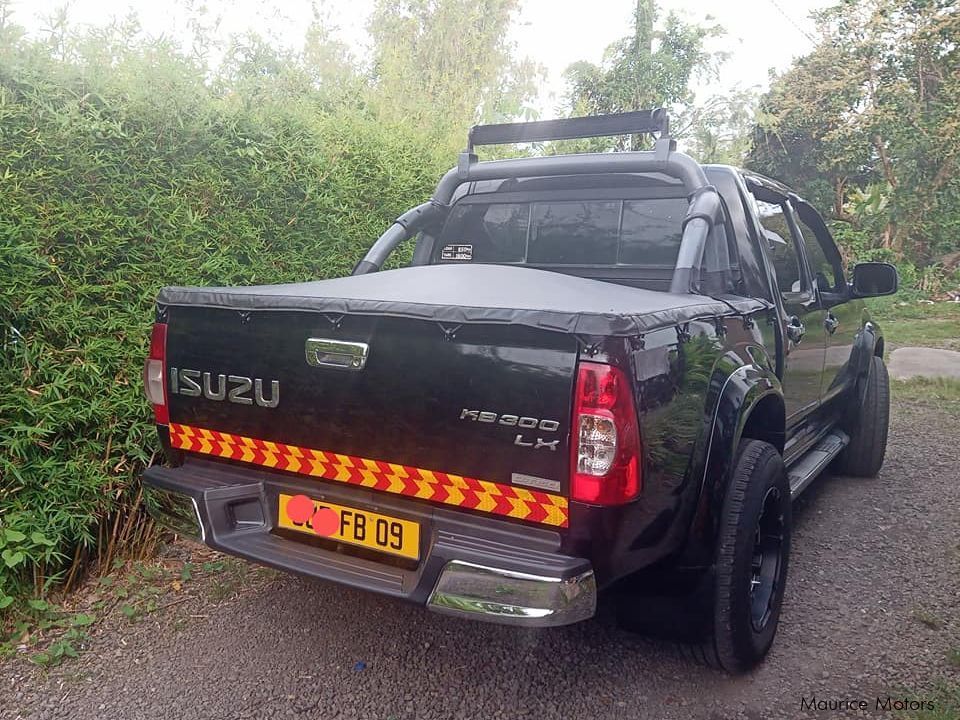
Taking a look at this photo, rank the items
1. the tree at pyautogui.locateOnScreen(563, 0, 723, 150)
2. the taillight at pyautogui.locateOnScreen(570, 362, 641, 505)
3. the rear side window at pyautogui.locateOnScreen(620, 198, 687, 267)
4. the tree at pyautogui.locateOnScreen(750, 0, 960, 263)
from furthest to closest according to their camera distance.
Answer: the tree at pyautogui.locateOnScreen(563, 0, 723, 150), the tree at pyautogui.locateOnScreen(750, 0, 960, 263), the rear side window at pyautogui.locateOnScreen(620, 198, 687, 267), the taillight at pyautogui.locateOnScreen(570, 362, 641, 505)

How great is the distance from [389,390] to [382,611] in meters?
1.33

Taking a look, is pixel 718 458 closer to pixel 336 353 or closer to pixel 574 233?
pixel 336 353

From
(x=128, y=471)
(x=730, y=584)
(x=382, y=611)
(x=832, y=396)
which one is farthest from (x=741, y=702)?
(x=128, y=471)

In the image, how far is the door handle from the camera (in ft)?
10.9

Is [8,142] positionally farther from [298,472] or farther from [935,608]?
[935,608]

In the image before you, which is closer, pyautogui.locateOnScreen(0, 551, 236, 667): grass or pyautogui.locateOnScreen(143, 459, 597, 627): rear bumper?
pyautogui.locateOnScreen(143, 459, 597, 627): rear bumper

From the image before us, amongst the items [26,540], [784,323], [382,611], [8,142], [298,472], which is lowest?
[382,611]

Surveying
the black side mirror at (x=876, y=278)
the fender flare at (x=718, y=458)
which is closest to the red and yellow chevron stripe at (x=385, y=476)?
the fender flare at (x=718, y=458)

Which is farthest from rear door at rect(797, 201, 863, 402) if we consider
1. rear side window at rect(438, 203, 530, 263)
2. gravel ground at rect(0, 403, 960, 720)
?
rear side window at rect(438, 203, 530, 263)

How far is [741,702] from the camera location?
254 cm

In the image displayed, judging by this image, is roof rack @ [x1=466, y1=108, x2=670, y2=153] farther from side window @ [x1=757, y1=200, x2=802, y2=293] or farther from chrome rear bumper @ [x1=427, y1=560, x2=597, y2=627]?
chrome rear bumper @ [x1=427, y1=560, x2=597, y2=627]

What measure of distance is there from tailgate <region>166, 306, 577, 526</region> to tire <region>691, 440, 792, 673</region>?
0.79 m

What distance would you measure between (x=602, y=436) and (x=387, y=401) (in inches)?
25.1

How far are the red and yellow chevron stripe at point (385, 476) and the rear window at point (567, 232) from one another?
5.17 ft
